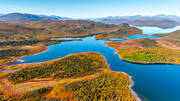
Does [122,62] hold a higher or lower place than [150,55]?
lower

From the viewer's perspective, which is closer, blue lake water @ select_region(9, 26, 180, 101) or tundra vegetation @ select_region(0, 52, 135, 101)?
tundra vegetation @ select_region(0, 52, 135, 101)

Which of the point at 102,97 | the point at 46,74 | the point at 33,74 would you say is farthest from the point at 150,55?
the point at 33,74

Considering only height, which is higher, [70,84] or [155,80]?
[70,84]

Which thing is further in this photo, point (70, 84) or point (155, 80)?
point (155, 80)

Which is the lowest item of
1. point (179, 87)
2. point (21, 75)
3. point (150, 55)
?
point (179, 87)

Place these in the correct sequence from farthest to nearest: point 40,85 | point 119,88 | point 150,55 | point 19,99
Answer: point 150,55 < point 40,85 < point 119,88 < point 19,99

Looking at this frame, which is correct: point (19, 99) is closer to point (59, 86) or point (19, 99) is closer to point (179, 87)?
point (59, 86)

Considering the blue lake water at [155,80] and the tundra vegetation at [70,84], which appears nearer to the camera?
the tundra vegetation at [70,84]

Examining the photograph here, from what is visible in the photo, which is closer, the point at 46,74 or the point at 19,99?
the point at 19,99
